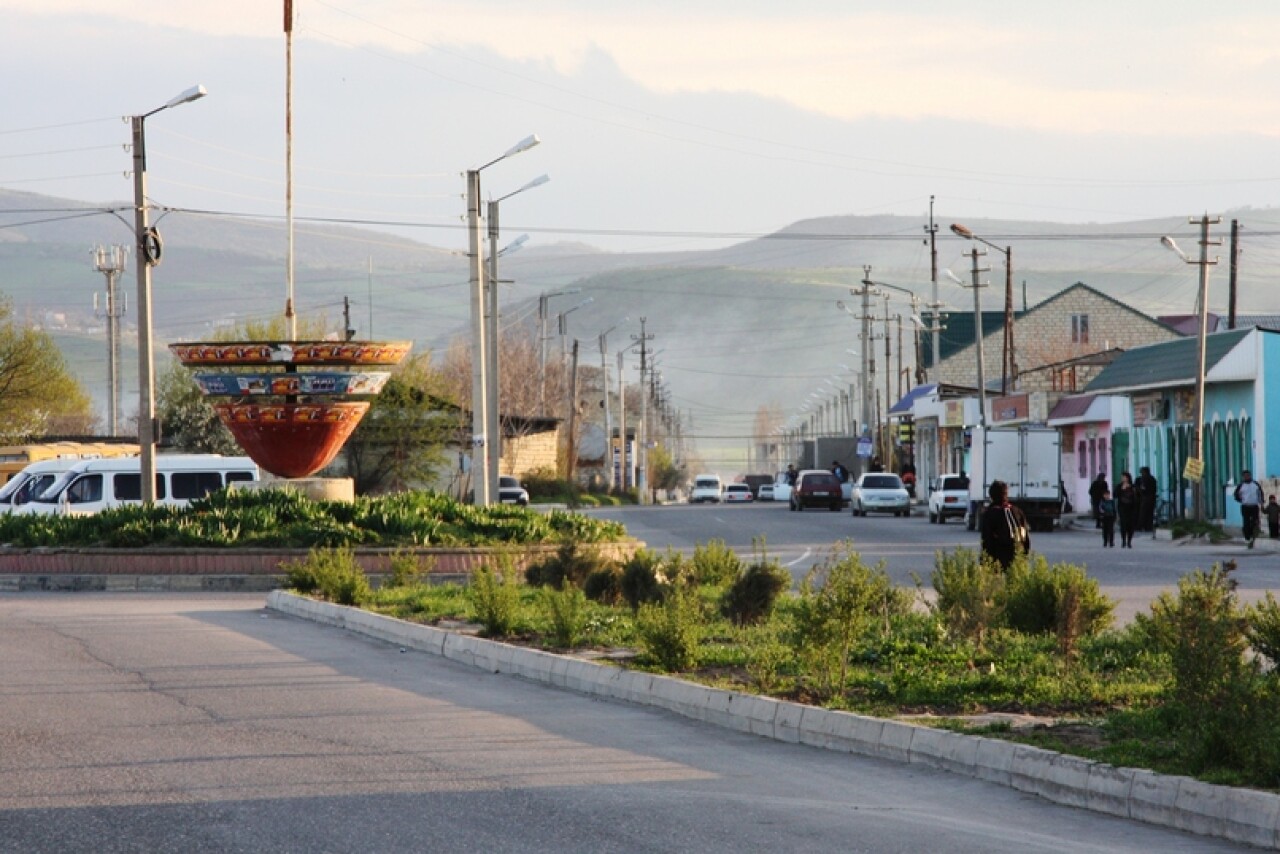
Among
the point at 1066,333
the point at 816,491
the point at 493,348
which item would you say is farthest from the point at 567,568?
the point at 1066,333

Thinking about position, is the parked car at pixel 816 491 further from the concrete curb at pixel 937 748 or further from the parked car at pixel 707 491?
the concrete curb at pixel 937 748

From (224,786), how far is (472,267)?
29264 millimetres

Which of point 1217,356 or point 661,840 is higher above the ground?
point 1217,356

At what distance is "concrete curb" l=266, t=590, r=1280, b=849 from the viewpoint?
8.98 metres

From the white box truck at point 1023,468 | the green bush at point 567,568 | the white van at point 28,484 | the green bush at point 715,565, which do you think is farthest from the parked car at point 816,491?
the green bush at point 567,568

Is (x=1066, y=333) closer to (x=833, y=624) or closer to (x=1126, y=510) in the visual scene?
(x=1126, y=510)

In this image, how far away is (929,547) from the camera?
39.7 metres

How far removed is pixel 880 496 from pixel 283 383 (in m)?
37.9

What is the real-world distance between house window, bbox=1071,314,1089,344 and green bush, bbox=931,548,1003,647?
276ft

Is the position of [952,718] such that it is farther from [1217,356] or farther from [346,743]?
[1217,356]

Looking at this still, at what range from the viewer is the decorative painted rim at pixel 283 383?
30.8 meters

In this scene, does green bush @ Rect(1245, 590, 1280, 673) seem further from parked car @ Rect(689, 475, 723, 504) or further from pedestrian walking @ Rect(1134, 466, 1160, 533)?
parked car @ Rect(689, 475, 723, 504)

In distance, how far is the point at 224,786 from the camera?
9.88 meters

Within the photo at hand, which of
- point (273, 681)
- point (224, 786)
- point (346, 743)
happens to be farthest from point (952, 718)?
point (273, 681)
